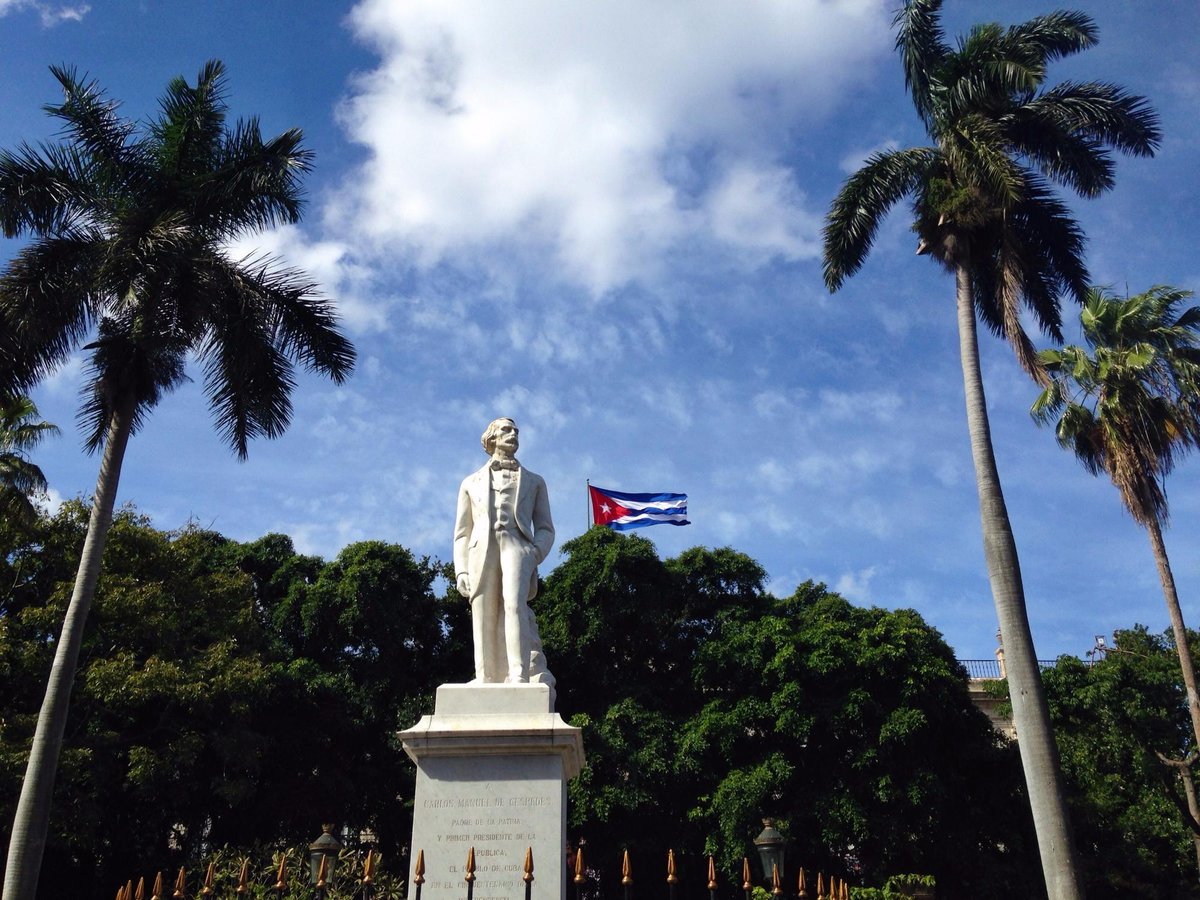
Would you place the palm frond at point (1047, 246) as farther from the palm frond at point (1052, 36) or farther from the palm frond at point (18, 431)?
the palm frond at point (18, 431)

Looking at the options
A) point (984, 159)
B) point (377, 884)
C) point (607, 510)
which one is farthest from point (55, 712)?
point (607, 510)

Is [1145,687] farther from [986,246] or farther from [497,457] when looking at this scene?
[497,457]

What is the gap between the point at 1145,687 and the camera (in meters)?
24.2

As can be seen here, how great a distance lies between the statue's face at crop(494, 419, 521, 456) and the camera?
948 centimetres

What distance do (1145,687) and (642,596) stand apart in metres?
11.7

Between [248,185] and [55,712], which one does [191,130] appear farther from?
[55,712]

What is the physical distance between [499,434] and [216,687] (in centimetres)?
1195

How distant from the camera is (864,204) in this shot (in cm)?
1742

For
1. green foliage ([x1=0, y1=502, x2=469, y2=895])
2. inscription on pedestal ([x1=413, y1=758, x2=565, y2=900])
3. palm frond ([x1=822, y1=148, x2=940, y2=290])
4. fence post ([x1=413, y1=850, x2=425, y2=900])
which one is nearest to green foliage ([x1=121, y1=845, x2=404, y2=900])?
green foliage ([x1=0, y1=502, x2=469, y2=895])

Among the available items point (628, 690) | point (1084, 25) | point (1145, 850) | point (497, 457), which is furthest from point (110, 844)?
point (1084, 25)

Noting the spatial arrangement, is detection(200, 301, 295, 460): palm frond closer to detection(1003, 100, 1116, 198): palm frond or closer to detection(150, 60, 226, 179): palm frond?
detection(150, 60, 226, 179): palm frond

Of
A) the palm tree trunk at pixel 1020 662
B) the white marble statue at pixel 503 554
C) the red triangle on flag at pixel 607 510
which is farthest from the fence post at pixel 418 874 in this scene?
the red triangle on flag at pixel 607 510

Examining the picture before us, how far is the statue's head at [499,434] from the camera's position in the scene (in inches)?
376

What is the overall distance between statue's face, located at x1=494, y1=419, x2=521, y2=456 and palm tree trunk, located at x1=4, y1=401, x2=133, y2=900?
8.55 m
